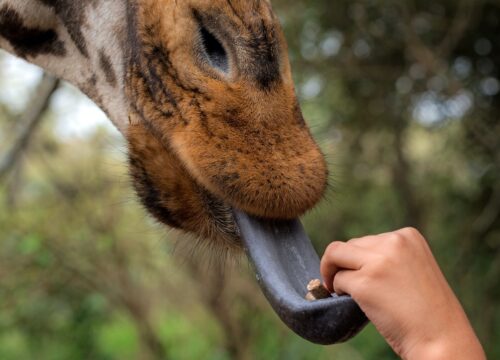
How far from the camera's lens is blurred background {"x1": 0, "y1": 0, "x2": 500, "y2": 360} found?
4.56 meters

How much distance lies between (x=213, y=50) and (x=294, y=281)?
429 millimetres

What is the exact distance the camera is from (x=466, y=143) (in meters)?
5.05

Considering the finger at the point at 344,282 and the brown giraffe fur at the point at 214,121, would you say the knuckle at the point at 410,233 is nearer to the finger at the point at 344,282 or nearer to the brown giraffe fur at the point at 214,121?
the finger at the point at 344,282

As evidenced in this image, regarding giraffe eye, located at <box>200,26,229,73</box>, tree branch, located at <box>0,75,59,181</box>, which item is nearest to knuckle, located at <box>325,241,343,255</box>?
giraffe eye, located at <box>200,26,229,73</box>

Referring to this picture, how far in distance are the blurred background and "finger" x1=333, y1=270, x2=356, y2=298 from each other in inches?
131

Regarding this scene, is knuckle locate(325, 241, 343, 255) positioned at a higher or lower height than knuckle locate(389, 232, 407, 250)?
higher

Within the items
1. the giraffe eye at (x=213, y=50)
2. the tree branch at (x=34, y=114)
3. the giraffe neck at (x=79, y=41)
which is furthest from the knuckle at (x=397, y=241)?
the tree branch at (x=34, y=114)

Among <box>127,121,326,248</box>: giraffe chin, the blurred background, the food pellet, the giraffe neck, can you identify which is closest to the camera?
the food pellet

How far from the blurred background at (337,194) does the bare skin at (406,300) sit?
334 cm

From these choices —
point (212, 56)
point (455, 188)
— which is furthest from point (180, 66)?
point (455, 188)

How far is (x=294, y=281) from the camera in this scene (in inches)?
45.6

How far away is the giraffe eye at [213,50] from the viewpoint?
1249mm

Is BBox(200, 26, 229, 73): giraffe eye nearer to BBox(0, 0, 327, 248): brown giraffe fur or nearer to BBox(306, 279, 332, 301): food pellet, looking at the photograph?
BBox(0, 0, 327, 248): brown giraffe fur

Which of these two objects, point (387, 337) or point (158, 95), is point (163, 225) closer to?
point (158, 95)
